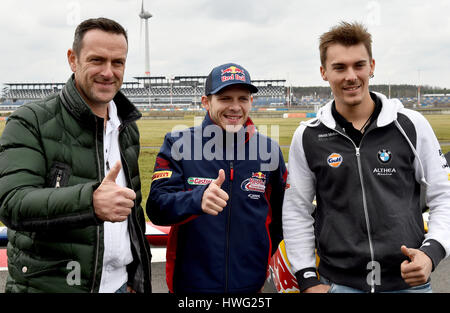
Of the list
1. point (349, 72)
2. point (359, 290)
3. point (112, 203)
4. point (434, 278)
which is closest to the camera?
point (112, 203)

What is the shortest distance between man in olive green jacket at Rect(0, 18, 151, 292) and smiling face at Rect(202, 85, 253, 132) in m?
0.51

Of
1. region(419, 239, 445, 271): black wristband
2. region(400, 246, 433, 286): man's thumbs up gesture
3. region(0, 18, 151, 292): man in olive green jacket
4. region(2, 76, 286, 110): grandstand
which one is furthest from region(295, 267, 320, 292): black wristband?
region(2, 76, 286, 110): grandstand

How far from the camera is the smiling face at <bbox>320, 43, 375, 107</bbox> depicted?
1.98 meters

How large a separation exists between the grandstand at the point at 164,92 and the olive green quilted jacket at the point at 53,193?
88.3m

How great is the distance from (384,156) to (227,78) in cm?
97

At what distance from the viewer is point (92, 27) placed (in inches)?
75.6

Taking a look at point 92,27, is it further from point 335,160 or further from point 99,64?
point 335,160

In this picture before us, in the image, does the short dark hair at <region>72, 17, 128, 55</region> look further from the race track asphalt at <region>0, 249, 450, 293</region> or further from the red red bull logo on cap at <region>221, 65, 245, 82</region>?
the race track asphalt at <region>0, 249, 450, 293</region>

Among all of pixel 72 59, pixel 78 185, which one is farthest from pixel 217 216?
pixel 72 59

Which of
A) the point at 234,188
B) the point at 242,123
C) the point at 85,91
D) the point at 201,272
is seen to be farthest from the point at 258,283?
the point at 85,91

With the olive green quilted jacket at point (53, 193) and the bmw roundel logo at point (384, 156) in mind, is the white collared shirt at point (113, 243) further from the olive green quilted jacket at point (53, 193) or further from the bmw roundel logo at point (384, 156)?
the bmw roundel logo at point (384, 156)

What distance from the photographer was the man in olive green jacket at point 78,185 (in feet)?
4.98
